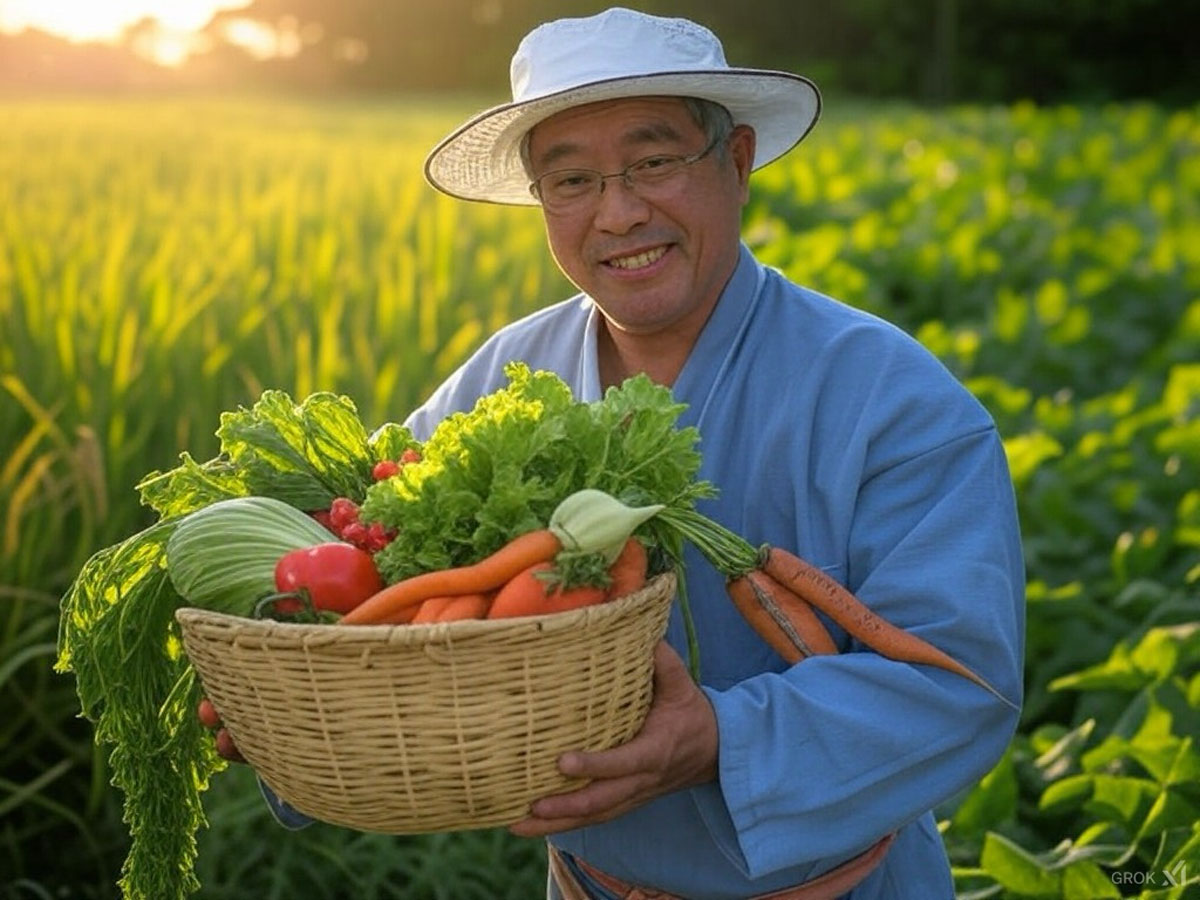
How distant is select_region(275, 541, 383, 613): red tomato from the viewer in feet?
5.54

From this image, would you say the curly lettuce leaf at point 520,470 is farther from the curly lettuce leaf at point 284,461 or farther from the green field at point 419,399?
the green field at point 419,399

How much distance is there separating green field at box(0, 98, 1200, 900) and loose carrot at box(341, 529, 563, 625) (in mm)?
1377

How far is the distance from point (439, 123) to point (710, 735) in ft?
54.1

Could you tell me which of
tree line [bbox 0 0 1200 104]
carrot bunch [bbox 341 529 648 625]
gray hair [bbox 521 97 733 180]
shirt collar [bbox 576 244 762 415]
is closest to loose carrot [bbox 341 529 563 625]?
carrot bunch [bbox 341 529 648 625]

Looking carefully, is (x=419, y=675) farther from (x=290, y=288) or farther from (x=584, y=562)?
(x=290, y=288)

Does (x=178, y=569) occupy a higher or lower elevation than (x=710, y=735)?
higher

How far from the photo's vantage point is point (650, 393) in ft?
6.02

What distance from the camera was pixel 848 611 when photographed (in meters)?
1.94

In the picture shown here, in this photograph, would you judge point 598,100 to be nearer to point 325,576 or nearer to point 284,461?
point 284,461

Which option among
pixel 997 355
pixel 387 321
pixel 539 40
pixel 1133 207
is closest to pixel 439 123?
pixel 1133 207

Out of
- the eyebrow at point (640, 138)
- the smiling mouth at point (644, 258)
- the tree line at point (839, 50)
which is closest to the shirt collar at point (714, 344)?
the smiling mouth at point (644, 258)

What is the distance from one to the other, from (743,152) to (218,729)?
1120mm

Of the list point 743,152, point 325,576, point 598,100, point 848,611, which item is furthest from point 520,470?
point 743,152

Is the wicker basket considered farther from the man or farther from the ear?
the ear
